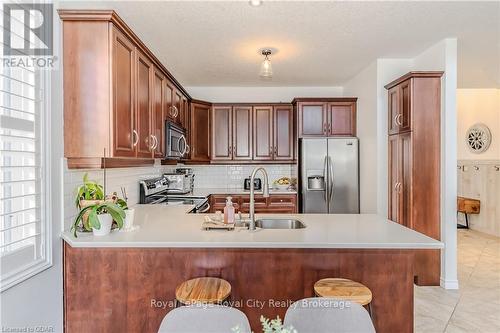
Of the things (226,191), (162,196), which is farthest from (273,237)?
(226,191)

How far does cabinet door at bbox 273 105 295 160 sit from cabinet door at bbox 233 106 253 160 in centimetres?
39

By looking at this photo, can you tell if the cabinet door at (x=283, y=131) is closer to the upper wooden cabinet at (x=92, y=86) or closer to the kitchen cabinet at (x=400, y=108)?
the kitchen cabinet at (x=400, y=108)

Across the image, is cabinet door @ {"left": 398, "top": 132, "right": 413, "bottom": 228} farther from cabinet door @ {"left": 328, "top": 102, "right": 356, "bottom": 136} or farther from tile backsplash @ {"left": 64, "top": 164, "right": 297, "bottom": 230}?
tile backsplash @ {"left": 64, "top": 164, "right": 297, "bottom": 230}

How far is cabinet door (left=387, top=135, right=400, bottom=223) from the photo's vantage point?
3.64m

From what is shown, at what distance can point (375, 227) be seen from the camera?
2229mm

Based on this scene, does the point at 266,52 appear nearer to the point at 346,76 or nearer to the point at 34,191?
the point at 346,76

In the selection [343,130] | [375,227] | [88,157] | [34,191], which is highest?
[343,130]

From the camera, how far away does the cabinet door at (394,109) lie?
3.61 metres

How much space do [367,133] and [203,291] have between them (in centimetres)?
332

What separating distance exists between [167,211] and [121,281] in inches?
41.9

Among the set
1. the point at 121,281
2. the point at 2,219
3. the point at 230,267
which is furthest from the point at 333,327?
the point at 2,219

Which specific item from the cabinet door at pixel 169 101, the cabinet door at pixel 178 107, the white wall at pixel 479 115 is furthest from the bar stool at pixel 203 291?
the white wall at pixel 479 115

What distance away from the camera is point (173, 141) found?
11.4ft

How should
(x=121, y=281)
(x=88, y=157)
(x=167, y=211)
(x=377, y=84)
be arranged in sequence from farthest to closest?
(x=377, y=84) < (x=167, y=211) < (x=88, y=157) < (x=121, y=281)
